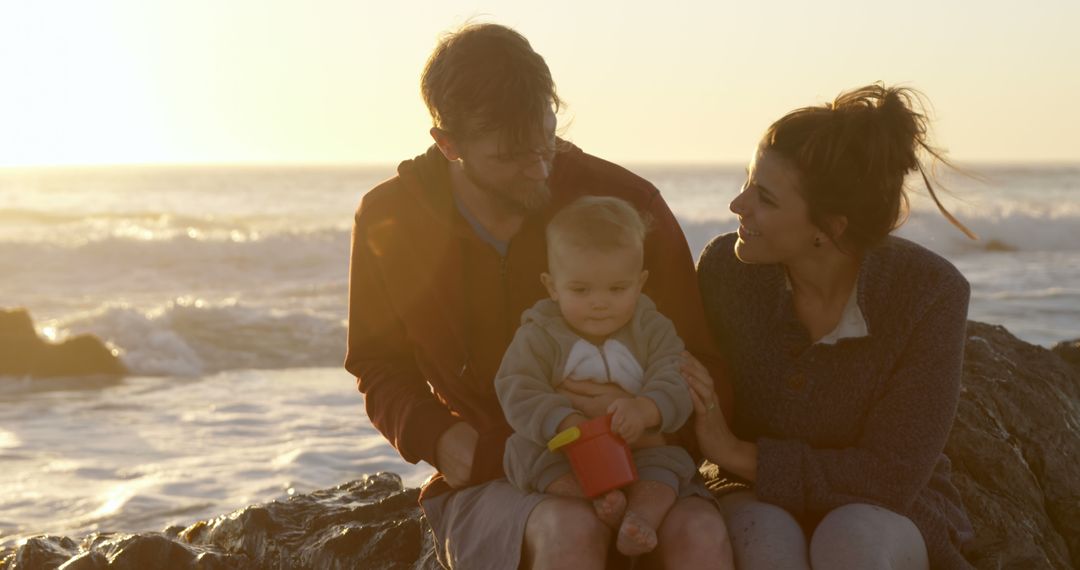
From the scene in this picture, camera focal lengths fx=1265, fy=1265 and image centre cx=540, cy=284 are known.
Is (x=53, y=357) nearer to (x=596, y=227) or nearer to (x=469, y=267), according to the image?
(x=469, y=267)

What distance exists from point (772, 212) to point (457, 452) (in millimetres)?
1103

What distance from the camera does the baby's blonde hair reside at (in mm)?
3283

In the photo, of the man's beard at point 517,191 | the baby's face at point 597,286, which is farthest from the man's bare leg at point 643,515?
the man's beard at point 517,191

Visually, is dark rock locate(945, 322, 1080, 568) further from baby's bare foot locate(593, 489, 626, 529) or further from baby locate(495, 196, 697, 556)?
baby's bare foot locate(593, 489, 626, 529)

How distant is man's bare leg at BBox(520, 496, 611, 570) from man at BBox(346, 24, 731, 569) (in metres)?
0.14

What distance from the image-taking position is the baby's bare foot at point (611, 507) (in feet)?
10.2

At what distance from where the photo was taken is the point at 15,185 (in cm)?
5562

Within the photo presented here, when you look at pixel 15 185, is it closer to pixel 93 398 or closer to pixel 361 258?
pixel 93 398

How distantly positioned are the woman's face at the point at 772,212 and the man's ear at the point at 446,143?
2.59 feet

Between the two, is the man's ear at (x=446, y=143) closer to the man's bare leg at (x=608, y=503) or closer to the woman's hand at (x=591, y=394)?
the woman's hand at (x=591, y=394)

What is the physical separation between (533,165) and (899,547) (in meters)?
1.38

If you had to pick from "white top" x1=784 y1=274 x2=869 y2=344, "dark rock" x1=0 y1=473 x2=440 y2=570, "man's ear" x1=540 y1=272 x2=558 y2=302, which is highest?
"man's ear" x1=540 y1=272 x2=558 y2=302

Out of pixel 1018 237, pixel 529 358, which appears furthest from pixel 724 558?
pixel 1018 237

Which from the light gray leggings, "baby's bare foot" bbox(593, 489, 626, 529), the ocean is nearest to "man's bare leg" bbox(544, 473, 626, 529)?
"baby's bare foot" bbox(593, 489, 626, 529)
